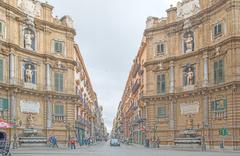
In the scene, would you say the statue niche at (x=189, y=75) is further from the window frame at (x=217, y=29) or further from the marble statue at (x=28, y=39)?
the marble statue at (x=28, y=39)

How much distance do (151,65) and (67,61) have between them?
460 inches

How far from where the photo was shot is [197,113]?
54344 millimetres

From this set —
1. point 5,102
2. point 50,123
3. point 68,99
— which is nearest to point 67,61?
point 68,99

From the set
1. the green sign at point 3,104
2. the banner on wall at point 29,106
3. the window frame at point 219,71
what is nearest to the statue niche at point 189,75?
the window frame at point 219,71

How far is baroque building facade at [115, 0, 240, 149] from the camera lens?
1857 inches

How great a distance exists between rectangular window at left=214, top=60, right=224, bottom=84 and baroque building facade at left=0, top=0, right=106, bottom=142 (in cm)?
1970

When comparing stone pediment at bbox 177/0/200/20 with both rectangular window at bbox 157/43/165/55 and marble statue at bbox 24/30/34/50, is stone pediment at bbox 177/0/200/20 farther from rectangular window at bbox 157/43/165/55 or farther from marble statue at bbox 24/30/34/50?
marble statue at bbox 24/30/34/50

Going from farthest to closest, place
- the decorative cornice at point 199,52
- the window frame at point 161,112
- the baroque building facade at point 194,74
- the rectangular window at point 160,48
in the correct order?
the rectangular window at point 160,48, the window frame at point 161,112, the baroque building facade at point 194,74, the decorative cornice at point 199,52

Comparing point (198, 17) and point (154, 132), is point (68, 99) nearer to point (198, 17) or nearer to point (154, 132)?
point (154, 132)

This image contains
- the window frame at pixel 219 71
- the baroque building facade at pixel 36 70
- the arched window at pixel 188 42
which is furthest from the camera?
the arched window at pixel 188 42

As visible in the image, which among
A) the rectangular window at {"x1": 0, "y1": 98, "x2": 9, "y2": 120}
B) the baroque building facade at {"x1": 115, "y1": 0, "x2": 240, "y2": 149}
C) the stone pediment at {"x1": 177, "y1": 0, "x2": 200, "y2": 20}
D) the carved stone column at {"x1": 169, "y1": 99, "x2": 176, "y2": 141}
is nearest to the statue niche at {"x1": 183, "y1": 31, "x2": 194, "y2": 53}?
the baroque building facade at {"x1": 115, "y1": 0, "x2": 240, "y2": 149}

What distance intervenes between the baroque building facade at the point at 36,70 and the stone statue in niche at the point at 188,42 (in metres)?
15.5

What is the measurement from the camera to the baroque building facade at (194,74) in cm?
4716

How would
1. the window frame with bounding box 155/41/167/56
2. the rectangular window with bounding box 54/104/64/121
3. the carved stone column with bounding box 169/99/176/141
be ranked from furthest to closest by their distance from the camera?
the window frame with bounding box 155/41/167/56 → the carved stone column with bounding box 169/99/176/141 → the rectangular window with bounding box 54/104/64/121
